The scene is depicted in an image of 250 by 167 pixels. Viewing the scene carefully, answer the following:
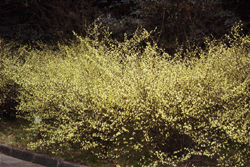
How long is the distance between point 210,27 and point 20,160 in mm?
11350

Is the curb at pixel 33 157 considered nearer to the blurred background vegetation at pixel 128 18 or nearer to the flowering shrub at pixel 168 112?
the flowering shrub at pixel 168 112

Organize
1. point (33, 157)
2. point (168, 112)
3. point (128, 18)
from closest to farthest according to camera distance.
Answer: point (168, 112), point (33, 157), point (128, 18)

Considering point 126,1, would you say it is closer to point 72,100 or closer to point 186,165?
point 72,100

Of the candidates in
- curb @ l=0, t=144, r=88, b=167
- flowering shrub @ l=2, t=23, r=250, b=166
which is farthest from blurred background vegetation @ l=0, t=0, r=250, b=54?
curb @ l=0, t=144, r=88, b=167

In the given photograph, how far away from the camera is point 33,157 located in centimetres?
680

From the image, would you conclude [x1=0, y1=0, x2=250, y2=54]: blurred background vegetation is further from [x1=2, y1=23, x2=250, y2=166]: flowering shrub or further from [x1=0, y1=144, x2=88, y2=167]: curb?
[x1=0, y1=144, x2=88, y2=167]: curb

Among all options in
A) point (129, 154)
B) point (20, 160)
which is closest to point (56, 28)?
point (20, 160)

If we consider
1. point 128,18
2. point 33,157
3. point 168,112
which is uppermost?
point 128,18

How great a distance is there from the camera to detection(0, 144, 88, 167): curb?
20.5ft

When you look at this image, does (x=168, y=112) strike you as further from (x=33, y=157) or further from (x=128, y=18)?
(x=128, y=18)

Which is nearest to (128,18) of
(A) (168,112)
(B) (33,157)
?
(B) (33,157)

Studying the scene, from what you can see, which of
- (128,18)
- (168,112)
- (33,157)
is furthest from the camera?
(128,18)

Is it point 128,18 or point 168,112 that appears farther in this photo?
point 128,18

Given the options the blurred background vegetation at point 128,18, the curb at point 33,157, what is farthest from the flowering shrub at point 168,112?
the blurred background vegetation at point 128,18
